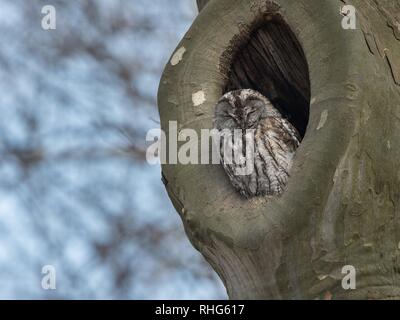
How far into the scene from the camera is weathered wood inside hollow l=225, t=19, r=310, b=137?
3.49 m

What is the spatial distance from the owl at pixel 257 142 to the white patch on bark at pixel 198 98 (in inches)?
12.7

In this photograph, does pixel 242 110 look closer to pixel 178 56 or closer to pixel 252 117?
pixel 252 117

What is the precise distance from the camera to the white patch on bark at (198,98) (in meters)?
3.41

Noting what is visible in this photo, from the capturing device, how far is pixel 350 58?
298 cm

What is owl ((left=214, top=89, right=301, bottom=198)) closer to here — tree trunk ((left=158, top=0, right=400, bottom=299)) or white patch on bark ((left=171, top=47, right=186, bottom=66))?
white patch on bark ((left=171, top=47, right=186, bottom=66))

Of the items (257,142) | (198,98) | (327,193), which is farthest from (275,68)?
(327,193)

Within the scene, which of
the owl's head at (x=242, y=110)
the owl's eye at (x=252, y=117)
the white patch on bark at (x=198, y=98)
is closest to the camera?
the white patch on bark at (x=198, y=98)

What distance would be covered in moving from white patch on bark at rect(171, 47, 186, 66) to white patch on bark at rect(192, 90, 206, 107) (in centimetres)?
18

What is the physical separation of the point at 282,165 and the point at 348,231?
111 cm

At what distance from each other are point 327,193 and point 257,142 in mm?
1282

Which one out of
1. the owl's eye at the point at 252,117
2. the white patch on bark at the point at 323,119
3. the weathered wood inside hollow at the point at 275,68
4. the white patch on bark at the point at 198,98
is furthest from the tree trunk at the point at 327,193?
the owl's eye at the point at 252,117

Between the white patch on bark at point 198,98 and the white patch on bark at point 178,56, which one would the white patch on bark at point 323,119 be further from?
the white patch on bark at point 178,56

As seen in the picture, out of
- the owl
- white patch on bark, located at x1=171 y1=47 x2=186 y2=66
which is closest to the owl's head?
the owl
